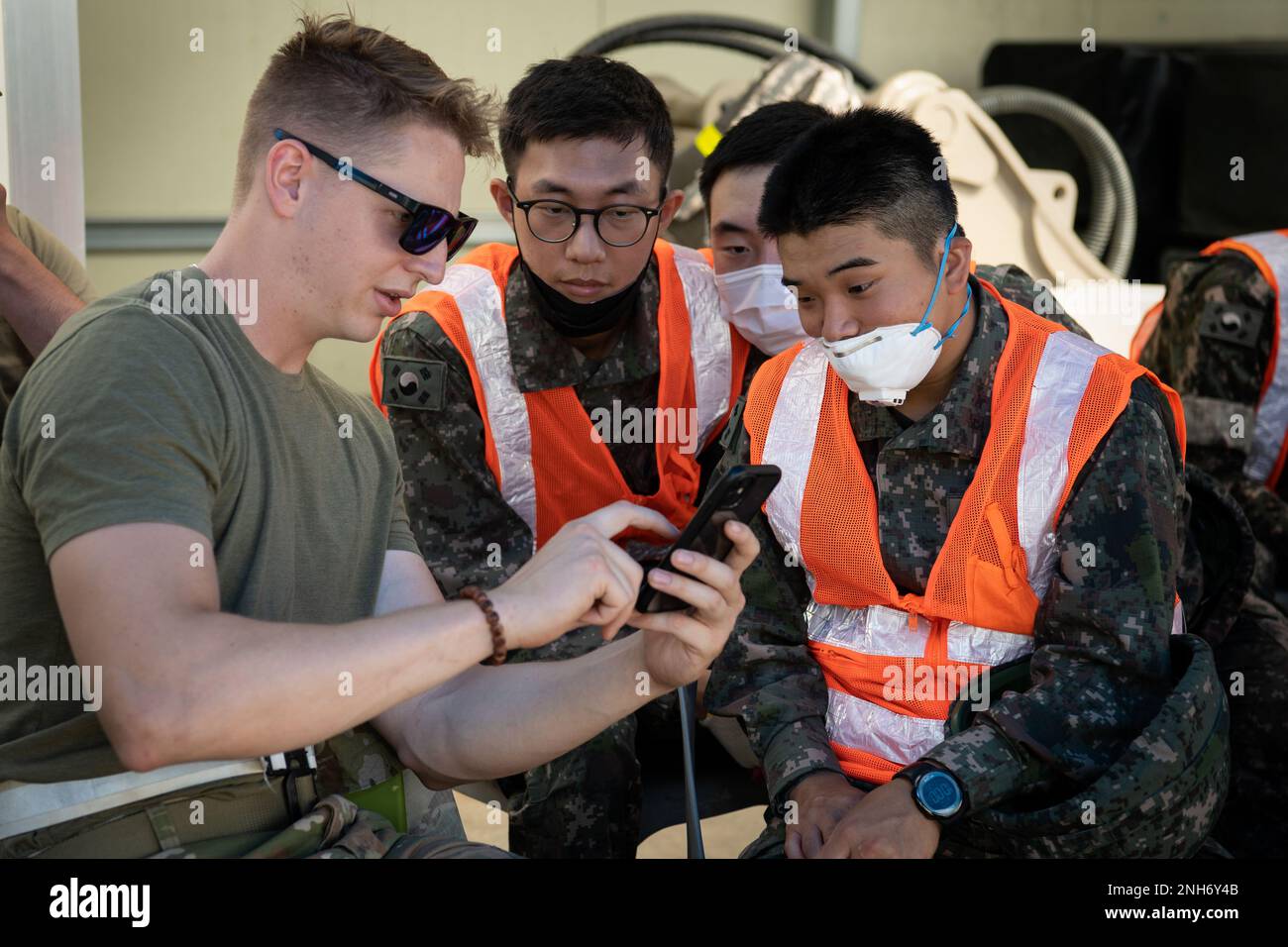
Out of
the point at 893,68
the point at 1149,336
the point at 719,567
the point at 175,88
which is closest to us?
the point at 719,567

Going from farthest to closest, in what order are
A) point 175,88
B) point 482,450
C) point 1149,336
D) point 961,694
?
1. point 175,88
2. point 1149,336
3. point 482,450
4. point 961,694

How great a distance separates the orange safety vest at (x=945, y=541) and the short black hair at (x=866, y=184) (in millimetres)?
178

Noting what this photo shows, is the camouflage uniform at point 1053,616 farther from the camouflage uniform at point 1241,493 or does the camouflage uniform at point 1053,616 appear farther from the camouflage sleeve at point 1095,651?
the camouflage uniform at point 1241,493

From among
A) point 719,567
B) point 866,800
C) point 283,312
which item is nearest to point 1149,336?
point 866,800

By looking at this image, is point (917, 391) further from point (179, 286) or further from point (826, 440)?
point (179, 286)

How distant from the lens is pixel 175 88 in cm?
534

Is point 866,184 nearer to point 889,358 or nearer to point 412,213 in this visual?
point 889,358

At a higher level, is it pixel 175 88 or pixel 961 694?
pixel 175 88

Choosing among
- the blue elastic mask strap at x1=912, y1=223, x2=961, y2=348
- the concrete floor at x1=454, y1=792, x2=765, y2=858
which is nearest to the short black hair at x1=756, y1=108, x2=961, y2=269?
the blue elastic mask strap at x1=912, y1=223, x2=961, y2=348

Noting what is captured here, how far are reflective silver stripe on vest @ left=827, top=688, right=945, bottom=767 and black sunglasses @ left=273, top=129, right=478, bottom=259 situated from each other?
0.92 metres

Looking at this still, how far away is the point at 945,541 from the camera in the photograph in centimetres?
189

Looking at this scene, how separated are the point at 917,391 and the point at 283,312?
3.24 ft

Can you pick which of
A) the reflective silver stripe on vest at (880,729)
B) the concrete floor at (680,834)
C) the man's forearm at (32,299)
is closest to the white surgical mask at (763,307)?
the reflective silver stripe on vest at (880,729)

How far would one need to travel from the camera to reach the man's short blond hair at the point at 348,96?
1.55 metres
